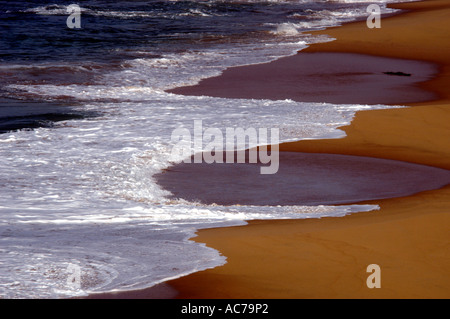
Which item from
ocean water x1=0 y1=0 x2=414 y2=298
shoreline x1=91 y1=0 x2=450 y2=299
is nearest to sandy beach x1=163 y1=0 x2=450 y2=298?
shoreline x1=91 y1=0 x2=450 y2=299

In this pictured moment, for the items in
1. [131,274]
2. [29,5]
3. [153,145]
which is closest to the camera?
[131,274]

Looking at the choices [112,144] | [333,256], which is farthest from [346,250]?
[112,144]

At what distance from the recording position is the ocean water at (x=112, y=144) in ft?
17.8

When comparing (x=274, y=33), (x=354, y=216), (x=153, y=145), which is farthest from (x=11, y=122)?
(x=274, y=33)

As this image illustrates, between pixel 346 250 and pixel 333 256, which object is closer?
pixel 333 256

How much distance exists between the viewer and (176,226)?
627 cm

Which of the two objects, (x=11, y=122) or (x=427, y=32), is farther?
(x=427, y=32)

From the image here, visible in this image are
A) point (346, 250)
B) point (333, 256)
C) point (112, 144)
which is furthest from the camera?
point (112, 144)

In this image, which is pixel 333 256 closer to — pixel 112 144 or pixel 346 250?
pixel 346 250

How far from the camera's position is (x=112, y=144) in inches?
361

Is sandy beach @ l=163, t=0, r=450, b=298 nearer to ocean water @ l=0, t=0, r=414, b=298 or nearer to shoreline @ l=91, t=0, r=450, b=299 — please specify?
shoreline @ l=91, t=0, r=450, b=299

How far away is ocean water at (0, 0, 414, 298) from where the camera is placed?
5430 mm
